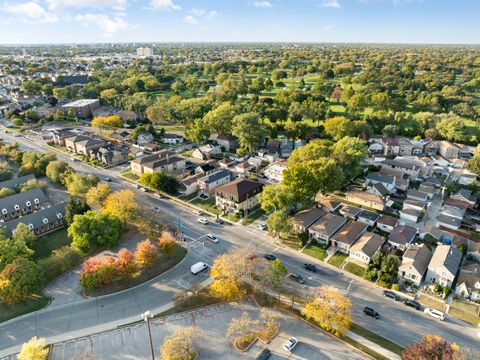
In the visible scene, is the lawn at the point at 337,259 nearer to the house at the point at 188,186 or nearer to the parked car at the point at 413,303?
the parked car at the point at 413,303

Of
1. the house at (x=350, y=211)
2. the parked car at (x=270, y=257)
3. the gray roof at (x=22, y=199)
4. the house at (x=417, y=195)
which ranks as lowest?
the parked car at (x=270, y=257)

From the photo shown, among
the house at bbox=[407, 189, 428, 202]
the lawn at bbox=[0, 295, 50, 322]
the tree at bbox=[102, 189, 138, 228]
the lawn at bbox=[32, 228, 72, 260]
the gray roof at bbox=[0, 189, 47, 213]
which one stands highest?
the tree at bbox=[102, 189, 138, 228]

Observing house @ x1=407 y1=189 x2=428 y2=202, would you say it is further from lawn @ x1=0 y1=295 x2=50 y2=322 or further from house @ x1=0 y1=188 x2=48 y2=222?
house @ x1=0 y1=188 x2=48 y2=222

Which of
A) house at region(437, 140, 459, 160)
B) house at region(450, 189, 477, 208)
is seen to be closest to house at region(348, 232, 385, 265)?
house at region(450, 189, 477, 208)

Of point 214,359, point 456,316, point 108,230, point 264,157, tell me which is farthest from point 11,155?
point 456,316

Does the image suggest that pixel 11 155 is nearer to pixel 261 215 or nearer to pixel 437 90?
pixel 261 215

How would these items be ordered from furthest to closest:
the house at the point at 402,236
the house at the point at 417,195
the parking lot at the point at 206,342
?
the house at the point at 417,195, the house at the point at 402,236, the parking lot at the point at 206,342

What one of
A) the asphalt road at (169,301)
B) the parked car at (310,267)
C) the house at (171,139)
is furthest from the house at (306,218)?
the house at (171,139)
